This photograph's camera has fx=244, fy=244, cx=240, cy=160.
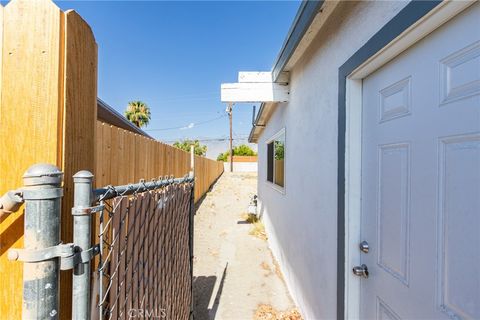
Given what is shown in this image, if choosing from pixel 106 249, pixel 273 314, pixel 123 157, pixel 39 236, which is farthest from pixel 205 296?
pixel 39 236

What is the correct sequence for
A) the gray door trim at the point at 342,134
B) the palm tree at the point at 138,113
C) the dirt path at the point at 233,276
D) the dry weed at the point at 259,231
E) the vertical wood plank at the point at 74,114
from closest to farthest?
1. the vertical wood plank at the point at 74,114
2. the gray door trim at the point at 342,134
3. the dirt path at the point at 233,276
4. the dry weed at the point at 259,231
5. the palm tree at the point at 138,113

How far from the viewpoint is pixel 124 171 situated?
2277mm

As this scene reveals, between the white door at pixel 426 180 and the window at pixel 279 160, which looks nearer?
the white door at pixel 426 180

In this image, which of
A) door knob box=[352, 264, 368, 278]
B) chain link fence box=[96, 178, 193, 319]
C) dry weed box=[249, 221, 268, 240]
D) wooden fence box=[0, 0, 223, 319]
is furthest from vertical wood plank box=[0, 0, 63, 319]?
dry weed box=[249, 221, 268, 240]

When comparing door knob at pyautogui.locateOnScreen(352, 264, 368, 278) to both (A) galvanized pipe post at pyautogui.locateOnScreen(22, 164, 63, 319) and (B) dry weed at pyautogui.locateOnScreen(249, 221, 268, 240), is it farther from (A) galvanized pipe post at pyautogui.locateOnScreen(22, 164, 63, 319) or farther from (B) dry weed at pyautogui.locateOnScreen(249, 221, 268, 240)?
(B) dry weed at pyautogui.locateOnScreen(249, 221, 268, 240)

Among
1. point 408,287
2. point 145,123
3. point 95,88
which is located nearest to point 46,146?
point 95,88

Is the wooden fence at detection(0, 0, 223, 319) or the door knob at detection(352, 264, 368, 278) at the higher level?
the wooden fence at detection(0, 0, 223, 319)

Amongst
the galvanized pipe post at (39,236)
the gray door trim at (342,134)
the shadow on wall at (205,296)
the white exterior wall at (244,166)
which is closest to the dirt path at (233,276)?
the shadow on wall at (205,296)

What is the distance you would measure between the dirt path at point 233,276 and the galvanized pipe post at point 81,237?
263 cm

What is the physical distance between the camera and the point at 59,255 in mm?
631

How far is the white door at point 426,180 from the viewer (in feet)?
3.30

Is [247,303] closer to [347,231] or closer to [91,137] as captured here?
[347,231]

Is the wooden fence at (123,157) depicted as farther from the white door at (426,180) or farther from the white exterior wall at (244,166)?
the white exterior wall at (244,166)

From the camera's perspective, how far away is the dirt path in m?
3.13
